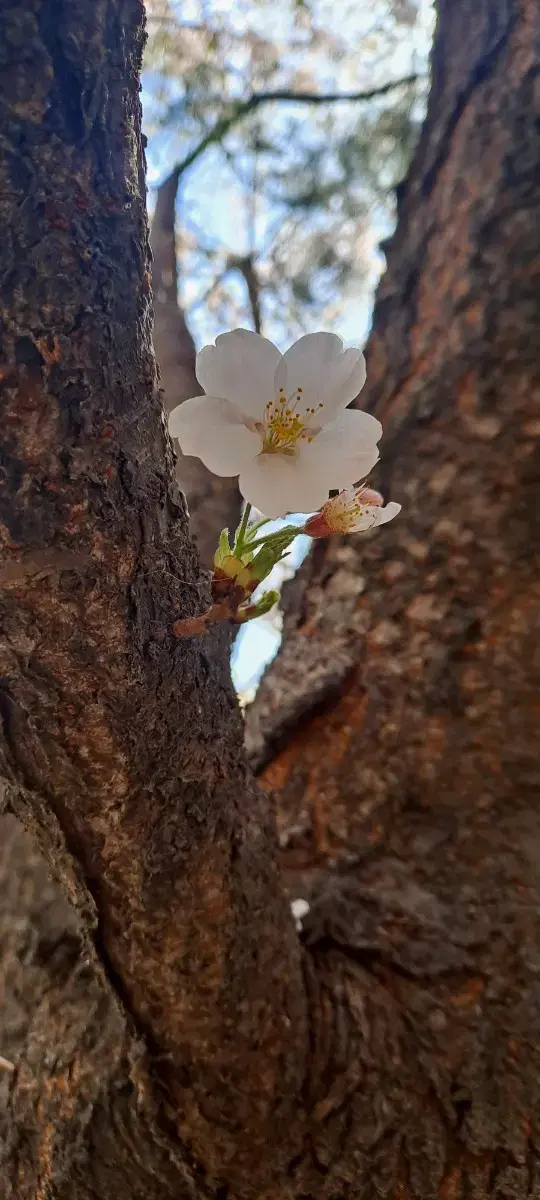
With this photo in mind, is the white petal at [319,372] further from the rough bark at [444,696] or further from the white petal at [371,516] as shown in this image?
A: the rough bark at [444,696]

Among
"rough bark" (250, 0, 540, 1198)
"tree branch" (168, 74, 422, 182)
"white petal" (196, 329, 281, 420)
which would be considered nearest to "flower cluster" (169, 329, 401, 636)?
"white petal" (196, 329, 281, 420)

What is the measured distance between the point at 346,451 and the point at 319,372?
0.18 ft

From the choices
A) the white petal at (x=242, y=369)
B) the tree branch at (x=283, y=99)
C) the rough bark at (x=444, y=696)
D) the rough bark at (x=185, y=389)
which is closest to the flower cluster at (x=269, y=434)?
the white petal at (x=242, y=369)

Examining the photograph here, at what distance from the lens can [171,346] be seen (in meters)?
1.40

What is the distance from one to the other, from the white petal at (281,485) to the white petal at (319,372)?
0.12 feet

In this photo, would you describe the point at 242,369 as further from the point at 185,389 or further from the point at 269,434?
the point at 185,389

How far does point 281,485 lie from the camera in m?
0.42

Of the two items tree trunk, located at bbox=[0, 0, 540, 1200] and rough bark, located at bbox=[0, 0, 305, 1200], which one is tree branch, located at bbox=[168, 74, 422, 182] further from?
rough bark, located at bbox=[0, 0, 305, 1200]

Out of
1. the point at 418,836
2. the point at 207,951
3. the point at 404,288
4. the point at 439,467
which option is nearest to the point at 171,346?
the point at 404,288

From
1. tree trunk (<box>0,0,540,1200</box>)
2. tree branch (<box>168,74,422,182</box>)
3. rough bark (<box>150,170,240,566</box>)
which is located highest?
tree branch (<box>168,74,422,182</box>)

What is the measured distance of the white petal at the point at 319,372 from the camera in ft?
1.43

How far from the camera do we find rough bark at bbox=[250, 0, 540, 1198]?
688 mm

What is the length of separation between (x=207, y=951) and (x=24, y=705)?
0.91 feet

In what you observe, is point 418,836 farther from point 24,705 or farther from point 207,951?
point 24,705
